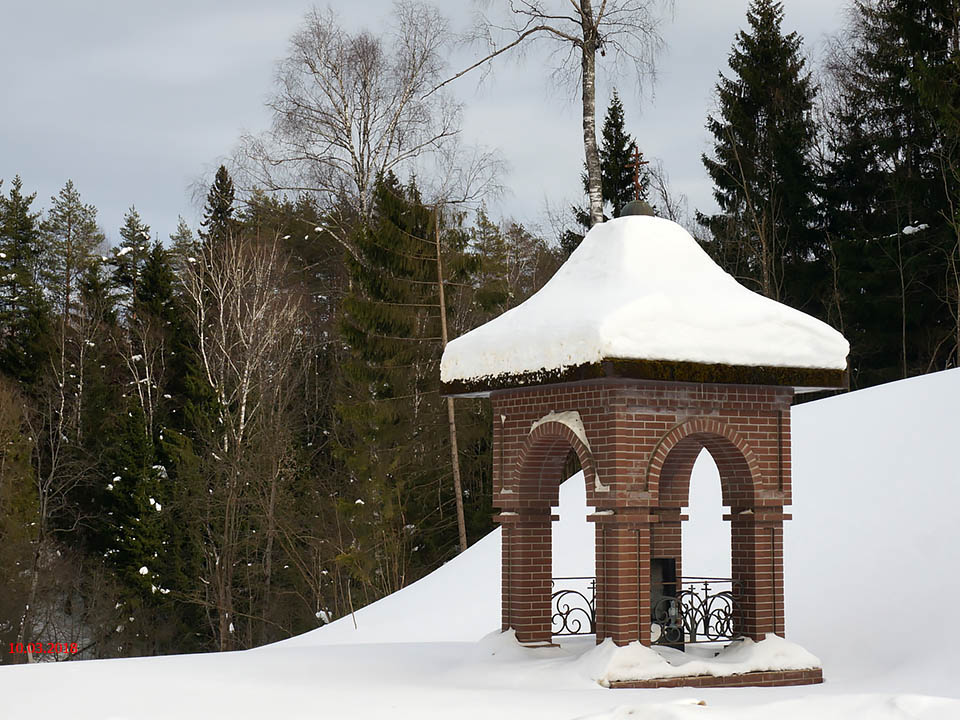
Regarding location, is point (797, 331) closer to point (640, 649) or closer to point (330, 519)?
point (640, 649)

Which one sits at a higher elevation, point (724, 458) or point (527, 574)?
point (724, 458)

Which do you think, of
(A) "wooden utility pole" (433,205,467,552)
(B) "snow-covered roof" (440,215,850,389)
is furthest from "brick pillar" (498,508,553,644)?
(A) "wooden utility pole" (433,205,467,552)

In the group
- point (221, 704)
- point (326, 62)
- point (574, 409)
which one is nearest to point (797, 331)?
point (574, 409)

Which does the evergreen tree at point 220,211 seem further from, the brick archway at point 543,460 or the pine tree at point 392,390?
the brick archway at point 543,460

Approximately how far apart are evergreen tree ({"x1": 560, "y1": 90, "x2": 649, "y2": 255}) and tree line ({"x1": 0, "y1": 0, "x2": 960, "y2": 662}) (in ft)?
0.31

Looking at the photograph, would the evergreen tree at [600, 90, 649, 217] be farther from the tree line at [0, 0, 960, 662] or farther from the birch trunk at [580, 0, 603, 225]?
the birch trunk at [580, 0, 603, 225]

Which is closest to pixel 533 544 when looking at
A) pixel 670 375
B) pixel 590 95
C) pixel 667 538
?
pixel 667 538

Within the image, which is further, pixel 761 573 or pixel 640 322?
pixel 761 573

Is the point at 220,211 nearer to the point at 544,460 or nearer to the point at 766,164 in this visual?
the point at 766,164

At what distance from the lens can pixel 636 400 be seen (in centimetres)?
972

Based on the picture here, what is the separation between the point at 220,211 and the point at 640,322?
29.8 meters

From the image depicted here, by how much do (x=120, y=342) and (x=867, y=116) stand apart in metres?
21.4

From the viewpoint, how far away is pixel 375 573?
25047 mm

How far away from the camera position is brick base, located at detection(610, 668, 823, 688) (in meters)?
9.30
